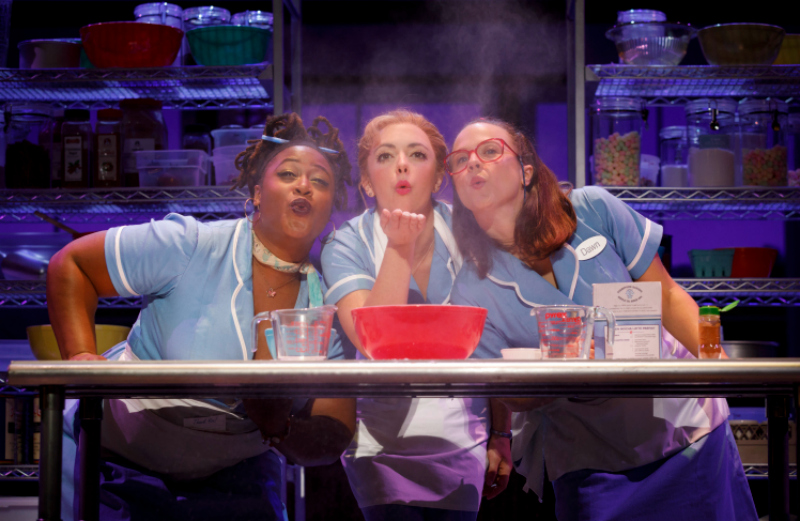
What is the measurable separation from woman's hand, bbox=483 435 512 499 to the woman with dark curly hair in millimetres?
350

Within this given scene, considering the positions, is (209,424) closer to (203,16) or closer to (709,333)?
(709,333)

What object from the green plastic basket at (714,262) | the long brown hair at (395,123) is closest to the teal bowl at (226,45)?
the long brown hair at (395,123)

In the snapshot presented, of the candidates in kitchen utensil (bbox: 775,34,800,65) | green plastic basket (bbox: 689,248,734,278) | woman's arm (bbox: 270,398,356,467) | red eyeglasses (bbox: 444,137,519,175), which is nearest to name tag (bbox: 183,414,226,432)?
woman's arm (bbox: 270,398,356,467)

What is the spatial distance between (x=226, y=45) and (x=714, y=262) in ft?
6.00

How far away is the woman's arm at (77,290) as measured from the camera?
1584mm

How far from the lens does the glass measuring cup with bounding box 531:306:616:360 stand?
1.12 metres

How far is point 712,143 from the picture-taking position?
2.46 metres

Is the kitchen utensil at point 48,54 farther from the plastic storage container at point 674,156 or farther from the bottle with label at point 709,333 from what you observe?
the bottle with label at point 709,333

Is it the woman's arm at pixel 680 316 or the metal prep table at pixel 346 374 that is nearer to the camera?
the metal prep table at pixel 346 374

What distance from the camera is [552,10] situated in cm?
274

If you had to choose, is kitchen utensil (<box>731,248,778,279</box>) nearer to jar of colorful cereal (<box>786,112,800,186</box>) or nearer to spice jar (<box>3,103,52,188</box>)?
jar of colorful cereal (<box>786,112,800,186</box>)

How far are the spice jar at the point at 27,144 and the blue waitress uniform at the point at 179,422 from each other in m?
1.10

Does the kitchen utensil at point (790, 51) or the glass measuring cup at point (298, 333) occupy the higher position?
the kitchen utensil at point (790, 51)

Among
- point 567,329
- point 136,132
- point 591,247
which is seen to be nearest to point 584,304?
point 591,247
